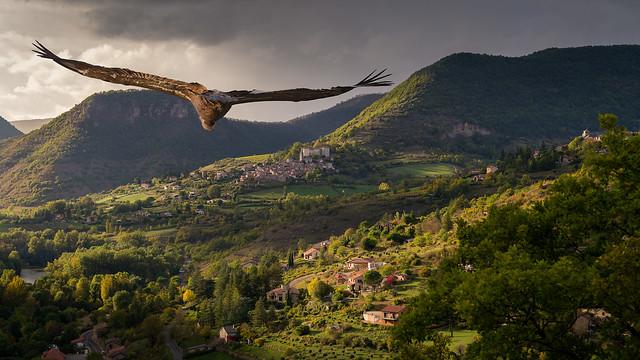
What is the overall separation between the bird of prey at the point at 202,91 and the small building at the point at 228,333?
4681cm

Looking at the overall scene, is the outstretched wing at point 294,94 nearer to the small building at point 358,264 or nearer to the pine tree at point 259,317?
the pine tree at point 259,317

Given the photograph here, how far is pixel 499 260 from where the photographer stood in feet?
41.1

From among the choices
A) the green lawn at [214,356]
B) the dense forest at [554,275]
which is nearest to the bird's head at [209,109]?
the dense forest at [554,275]

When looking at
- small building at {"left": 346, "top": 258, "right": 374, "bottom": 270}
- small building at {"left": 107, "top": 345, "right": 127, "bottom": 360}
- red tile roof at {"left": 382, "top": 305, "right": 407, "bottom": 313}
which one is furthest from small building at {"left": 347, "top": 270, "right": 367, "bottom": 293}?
small building at {"left": 107, "top": 345, "right": 127, "bottom": 360}

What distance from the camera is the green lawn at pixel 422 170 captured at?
532 ft

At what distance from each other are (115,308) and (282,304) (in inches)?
738

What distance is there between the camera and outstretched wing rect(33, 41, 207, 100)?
26.5 ft

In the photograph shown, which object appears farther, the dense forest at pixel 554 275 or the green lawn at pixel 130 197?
the green lawn at pixel 130 197

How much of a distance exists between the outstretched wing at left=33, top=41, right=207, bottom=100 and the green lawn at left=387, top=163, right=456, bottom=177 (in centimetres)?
15385

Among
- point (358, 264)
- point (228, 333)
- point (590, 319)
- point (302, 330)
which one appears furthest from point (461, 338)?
point (358, 264)

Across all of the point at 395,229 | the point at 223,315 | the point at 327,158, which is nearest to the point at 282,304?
the point at 223,315

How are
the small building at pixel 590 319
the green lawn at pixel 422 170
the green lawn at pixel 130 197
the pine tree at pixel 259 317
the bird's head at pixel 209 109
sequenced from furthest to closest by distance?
the green lawn at pixel 130 197
the green lawn at pixel 422 170
the pine tree at pixel 259 317
the small building at pixel 590 319
the bird's head at pixel 209 109

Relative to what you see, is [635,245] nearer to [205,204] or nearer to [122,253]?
[122,253]

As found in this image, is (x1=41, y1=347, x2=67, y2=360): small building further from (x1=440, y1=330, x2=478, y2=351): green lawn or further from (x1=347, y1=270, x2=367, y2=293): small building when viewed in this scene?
(x1=347, y1=270, x2=367, y2=293): small building
